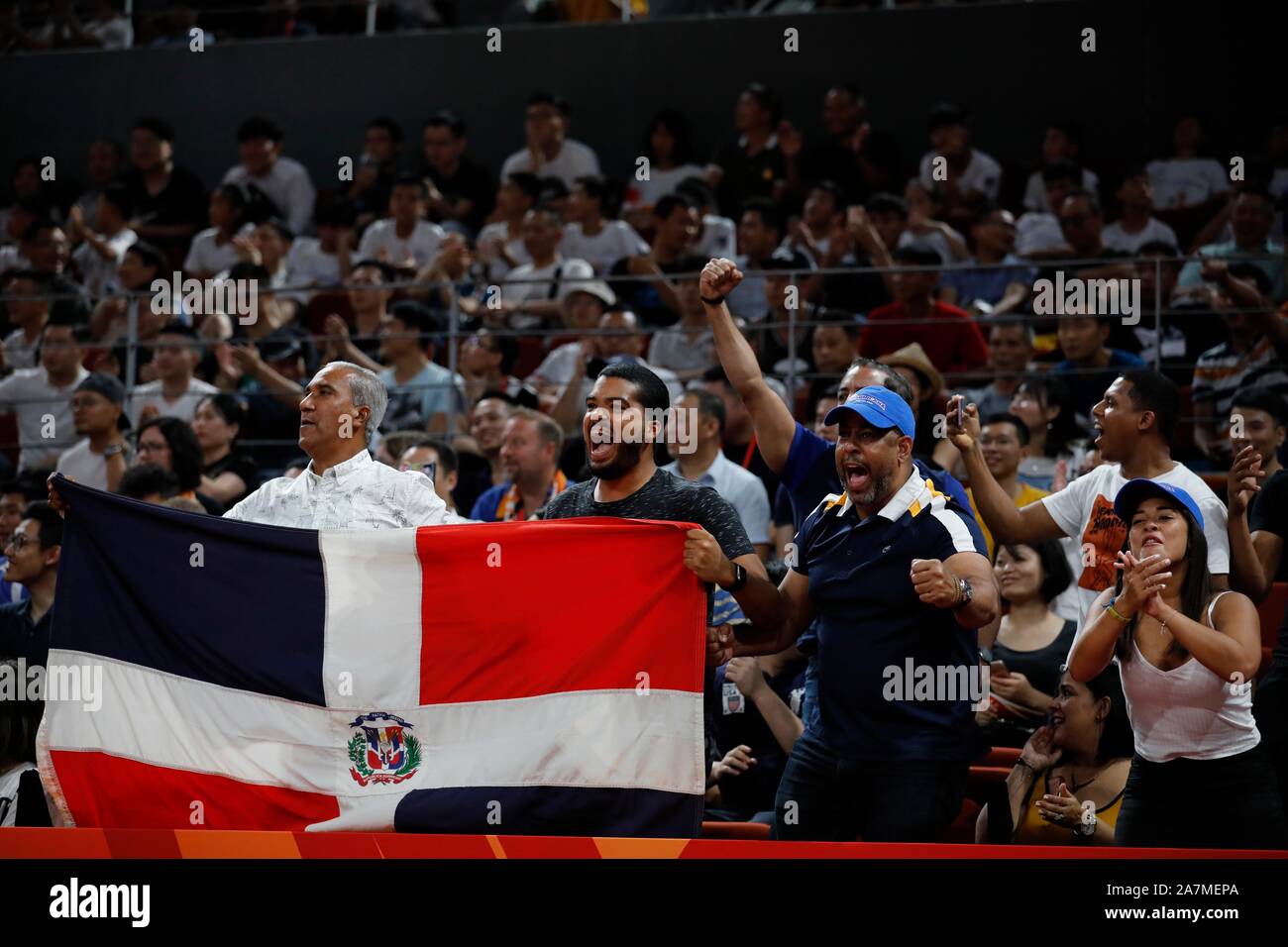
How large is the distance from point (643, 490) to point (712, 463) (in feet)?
8.37

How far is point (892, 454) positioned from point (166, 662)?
2.32 m

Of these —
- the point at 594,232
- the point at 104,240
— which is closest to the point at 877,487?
the point at 594,232

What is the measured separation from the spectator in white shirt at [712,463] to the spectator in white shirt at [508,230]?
3.45 meters

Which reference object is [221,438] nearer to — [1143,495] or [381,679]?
[381,679]

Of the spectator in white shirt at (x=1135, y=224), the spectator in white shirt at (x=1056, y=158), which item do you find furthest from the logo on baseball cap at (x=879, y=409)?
the spectator in white shirt at (x=1056, y=158)

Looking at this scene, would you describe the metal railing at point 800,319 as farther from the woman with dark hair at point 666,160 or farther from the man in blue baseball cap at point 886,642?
the man in blue baseball cap at point 886,642

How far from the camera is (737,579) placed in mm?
4617

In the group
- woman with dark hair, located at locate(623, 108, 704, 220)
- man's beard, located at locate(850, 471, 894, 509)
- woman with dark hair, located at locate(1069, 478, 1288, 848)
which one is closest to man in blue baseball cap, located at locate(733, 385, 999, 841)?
man's beard, located at locate(850, 471, 894, 509)

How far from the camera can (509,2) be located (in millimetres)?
13781

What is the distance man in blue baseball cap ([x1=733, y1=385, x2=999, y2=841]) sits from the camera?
4.46m

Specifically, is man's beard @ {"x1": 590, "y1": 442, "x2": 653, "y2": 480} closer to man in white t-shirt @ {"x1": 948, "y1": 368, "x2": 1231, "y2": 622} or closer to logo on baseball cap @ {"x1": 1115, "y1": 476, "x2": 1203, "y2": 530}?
man in white t-shirt @ {"x1": 948, "y1": 368, "x2": 1231, "y2": 622}

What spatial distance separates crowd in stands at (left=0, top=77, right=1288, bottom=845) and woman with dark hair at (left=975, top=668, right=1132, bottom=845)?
0.01m

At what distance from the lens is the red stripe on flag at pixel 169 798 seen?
183 inches

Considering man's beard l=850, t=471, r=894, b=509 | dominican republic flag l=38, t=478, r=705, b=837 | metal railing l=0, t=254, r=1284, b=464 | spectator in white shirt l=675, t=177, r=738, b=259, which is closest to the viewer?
dominican republic flag l=38, t=478, r=705, b=837
